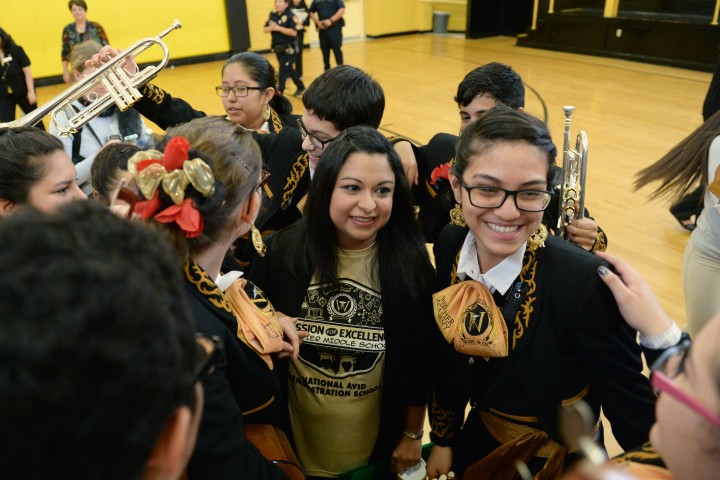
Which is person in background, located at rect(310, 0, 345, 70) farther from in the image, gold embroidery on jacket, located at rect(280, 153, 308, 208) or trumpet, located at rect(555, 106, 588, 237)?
trumpet, located at rect(555, 106, 588, 237)

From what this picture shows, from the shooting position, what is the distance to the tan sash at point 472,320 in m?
1.40

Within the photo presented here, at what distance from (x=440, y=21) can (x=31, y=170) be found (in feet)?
48.6

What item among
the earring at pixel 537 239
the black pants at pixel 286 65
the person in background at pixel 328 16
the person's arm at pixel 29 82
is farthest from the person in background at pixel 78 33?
the earring at pixel 537 239

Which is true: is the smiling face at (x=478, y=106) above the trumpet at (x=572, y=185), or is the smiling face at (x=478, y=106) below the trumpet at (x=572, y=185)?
above

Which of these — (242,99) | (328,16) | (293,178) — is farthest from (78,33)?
(293,178)

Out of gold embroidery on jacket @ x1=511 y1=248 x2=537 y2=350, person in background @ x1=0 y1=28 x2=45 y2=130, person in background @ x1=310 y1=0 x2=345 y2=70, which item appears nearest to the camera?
gold embroidery on jacket @ x1=511 y1=248 x2=537 y2=350

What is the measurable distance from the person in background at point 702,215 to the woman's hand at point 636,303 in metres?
0.96

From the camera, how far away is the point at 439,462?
5.55 ft

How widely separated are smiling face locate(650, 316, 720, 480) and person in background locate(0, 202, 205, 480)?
0.65m

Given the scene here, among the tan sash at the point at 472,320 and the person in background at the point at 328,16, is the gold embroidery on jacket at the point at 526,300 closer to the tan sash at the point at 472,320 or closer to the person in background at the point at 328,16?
the tan sash at the point at 472,320

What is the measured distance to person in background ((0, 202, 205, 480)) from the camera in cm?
56

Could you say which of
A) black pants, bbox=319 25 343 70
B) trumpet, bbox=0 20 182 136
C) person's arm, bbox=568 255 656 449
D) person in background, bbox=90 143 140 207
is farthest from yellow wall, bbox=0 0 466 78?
person's arm, bbox=568 255 656 449

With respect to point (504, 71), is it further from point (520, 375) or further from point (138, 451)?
point (138, 451)

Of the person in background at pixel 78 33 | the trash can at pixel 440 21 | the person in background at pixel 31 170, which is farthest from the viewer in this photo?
the trash can at pixel 440 21
